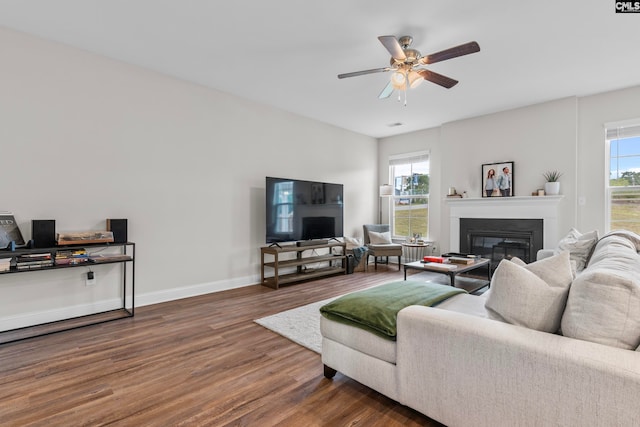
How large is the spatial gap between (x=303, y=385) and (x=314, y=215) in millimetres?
3359

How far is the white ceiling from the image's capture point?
2580 millimetres

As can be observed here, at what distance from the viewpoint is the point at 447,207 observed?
19.5 ft

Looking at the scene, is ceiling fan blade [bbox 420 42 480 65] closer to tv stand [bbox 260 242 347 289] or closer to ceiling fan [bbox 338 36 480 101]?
ceiling fan [bbox 338 36 480 101]

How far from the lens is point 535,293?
55.2 inches

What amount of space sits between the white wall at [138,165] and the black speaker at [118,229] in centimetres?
15

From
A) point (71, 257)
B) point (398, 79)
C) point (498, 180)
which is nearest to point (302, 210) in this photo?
point (398, 79)

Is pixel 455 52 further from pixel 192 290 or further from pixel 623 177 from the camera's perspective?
pixel 192 290

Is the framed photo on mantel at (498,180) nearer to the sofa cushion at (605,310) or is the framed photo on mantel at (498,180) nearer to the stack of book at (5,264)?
the sofa cushion at (605,310)

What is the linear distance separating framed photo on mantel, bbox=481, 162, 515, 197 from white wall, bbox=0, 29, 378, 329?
3.25m

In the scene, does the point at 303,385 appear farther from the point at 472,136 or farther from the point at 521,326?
the point at 472,136

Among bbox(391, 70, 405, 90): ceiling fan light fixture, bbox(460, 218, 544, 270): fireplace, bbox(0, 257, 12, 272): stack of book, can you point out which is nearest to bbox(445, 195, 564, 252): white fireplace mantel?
bbox(460, 218, 544, 270): fireplace

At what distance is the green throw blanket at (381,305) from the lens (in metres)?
1.75

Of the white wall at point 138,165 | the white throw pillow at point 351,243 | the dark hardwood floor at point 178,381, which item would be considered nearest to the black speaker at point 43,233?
the white wall at point 138,165

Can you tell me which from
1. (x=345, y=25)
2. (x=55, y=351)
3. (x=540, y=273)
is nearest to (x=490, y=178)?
(x=345, y=25)
